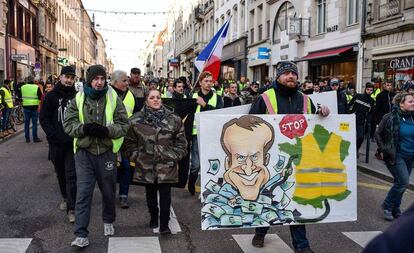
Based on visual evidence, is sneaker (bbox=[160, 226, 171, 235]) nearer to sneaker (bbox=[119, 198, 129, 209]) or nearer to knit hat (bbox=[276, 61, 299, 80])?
sneaker (bbox=[119, 198, 129, 209])

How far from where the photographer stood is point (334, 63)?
20625mm

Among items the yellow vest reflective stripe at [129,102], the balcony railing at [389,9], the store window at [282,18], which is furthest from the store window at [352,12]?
the yellow vest reflective stripe at [129,102]

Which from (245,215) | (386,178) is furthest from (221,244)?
(386,178)

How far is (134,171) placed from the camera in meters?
5.52

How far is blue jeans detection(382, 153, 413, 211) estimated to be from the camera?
6.38 meters

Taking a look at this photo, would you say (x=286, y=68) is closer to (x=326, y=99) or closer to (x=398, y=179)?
(x=326, y=99)

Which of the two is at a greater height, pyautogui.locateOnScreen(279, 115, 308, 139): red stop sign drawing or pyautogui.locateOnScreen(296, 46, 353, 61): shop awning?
pyautogui.locateOnScreen(296, 46, 353, 61): shop awning

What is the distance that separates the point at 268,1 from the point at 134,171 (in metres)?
24.0

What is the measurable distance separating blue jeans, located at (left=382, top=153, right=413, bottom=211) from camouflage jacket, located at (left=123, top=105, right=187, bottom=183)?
2.90 metres

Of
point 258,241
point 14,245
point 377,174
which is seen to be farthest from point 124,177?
point 377,174

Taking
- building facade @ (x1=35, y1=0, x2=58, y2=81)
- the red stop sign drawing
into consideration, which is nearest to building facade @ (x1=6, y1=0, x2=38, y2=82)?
building facade @ (x1=35, y1=0, x2=58, y2=81)

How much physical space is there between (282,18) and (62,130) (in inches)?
864

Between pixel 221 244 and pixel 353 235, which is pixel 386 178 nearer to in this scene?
pixel 353 235

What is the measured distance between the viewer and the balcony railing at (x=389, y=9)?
1574 cm
